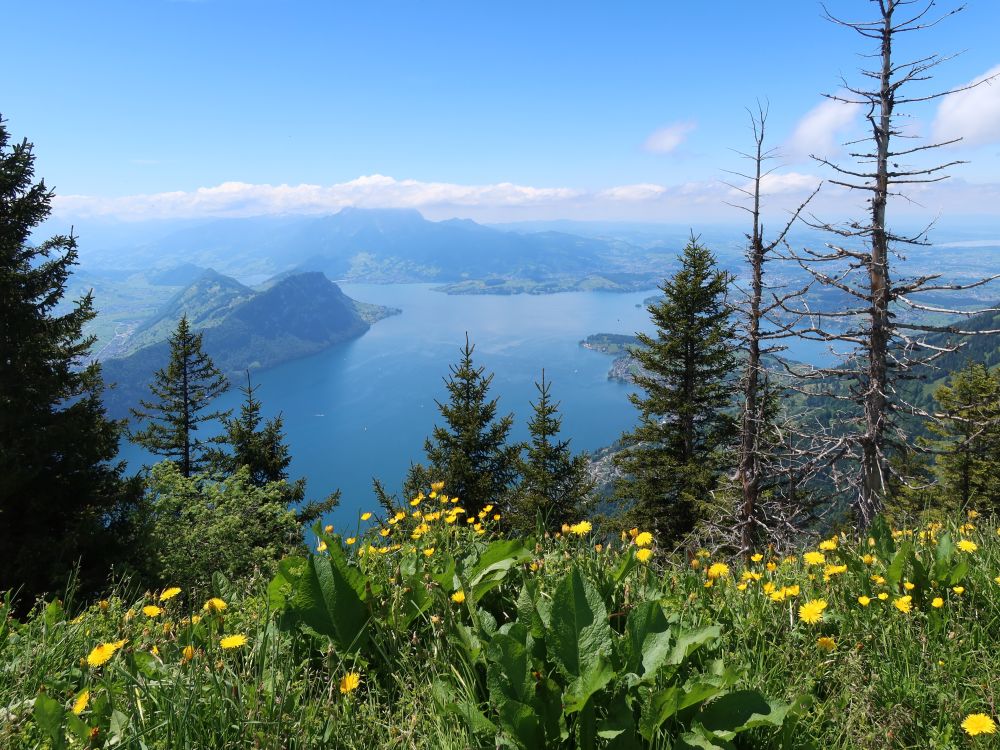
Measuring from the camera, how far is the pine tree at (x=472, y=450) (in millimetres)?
20047

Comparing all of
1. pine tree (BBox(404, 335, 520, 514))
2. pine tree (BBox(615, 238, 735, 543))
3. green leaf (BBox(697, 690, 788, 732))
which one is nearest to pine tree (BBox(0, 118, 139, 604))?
pine tree (BBox(404, 335, 520, 514))

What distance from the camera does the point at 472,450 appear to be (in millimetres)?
21016

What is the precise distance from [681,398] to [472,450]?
842 cm

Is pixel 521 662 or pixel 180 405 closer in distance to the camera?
pixel 521 662

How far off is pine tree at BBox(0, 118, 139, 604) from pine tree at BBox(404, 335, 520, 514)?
10.3 m

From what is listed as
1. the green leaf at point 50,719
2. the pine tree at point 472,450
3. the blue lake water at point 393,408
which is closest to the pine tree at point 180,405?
the pine tree at point 472,450

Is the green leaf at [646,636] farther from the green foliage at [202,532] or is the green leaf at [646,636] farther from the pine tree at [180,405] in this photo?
the pine tree at [180,405]

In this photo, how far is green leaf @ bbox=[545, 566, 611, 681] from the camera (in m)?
1.68

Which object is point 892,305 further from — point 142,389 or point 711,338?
point 142,389

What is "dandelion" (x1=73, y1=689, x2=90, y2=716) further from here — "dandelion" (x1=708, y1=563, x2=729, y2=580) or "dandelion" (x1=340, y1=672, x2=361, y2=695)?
"dandelion" (x1=708, y1=563, x2=729, y2=580)

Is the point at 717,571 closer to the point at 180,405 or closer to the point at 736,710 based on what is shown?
the point at 736,710

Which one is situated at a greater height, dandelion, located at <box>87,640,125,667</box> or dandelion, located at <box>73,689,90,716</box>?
dandelion, located at <box>87,640,125,667</box>

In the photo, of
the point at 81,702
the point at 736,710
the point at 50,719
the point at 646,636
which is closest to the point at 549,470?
the point at 646,636

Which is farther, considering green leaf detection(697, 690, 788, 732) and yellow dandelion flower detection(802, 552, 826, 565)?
yellow dandelion flower detection(802, 552, 826, 565)
